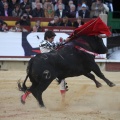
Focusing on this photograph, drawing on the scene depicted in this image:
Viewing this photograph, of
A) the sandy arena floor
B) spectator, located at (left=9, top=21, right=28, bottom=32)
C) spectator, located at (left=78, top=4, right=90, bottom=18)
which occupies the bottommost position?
the sandy arena floor

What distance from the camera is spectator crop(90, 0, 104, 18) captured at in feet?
54.4

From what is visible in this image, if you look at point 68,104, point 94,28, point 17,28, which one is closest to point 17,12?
A: point 17,28

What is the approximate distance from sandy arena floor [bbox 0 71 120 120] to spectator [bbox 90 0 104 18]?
14.6 feet

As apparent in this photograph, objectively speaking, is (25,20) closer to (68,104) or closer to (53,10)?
(53,10)

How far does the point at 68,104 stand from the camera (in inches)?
364

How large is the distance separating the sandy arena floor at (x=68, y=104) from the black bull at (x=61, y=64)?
0.46 meters

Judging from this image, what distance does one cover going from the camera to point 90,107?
8883mm

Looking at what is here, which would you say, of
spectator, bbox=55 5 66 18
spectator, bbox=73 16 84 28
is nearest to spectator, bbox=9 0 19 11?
spectator, bbox=55 5 66 18

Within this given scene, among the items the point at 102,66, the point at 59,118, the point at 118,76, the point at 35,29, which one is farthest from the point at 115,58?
the point at 59,118

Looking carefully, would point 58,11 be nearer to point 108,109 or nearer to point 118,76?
point 118,76

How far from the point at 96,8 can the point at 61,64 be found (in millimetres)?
8412

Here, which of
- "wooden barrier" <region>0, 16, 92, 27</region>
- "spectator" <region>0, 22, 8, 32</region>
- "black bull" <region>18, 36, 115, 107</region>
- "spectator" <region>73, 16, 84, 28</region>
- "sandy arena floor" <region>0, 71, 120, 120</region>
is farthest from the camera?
"wooden barrier" <region>0, 16, 92, 27</region>

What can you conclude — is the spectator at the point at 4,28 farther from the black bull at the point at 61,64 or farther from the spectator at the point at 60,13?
the black bull at the point at 61,64

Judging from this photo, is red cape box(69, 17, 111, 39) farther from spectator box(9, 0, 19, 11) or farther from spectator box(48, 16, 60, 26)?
spectator box(9, 0, 19, 11)
